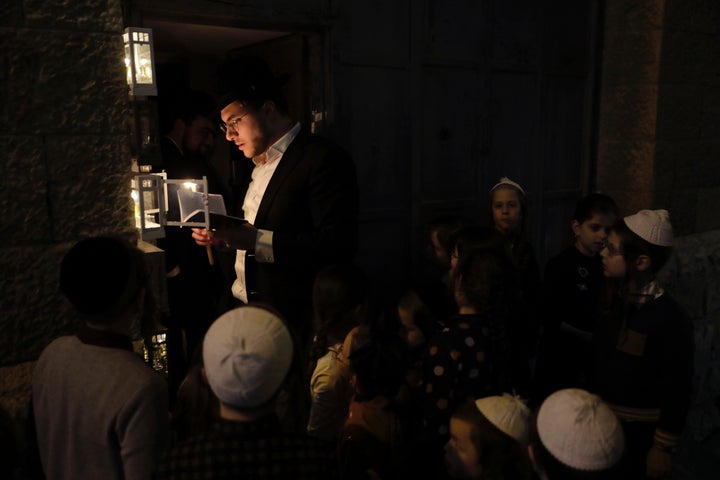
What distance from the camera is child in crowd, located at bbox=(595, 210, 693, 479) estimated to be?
257 cm

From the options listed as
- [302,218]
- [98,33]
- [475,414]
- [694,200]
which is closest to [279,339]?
[475,414]

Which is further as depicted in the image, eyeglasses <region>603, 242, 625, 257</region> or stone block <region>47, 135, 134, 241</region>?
eyeglasses <region>603, 242, 625, 257</region>

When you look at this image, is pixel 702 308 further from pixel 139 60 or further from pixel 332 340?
pixel 139 60

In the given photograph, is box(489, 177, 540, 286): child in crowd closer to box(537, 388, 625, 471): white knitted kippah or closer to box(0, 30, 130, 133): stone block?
box(537, 388, 625, 471): white knitted kippah

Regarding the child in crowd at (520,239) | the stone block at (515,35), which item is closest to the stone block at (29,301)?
the child in crowd at (520,239)

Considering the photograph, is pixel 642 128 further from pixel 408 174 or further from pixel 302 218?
pixel 302 218

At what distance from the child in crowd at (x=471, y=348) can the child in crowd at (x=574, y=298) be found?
1074 millimetres

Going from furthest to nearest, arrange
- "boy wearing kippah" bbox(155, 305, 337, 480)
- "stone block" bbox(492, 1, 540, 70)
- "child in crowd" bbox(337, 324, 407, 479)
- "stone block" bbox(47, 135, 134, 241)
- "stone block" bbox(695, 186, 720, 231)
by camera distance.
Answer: "stone block" bbox(695, 186, 720, 231)
"stone block" bbox(492, 1, 540, 70)
"stone block" bbox(47, 135, 134, 241)
"child in crowd" bbox(337, 324, 407, 479)
"boy wearing kippah" bbox(155, 305, 337, 480)

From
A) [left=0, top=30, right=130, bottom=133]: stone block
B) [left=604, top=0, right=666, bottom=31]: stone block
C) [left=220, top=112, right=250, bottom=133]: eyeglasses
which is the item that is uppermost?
[left=604, top=0, right=666, bottom=31]: stone block

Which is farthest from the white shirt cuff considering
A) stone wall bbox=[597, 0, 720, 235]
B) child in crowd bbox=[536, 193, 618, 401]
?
stone wall bbox=[597, 0, 720, 235]

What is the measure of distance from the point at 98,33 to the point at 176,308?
1724 mm

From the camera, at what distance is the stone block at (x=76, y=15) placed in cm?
244

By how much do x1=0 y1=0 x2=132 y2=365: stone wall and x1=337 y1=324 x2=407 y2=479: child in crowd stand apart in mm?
1217

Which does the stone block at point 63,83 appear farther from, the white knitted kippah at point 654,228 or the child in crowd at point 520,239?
the white knitted kippah at point 654,228
